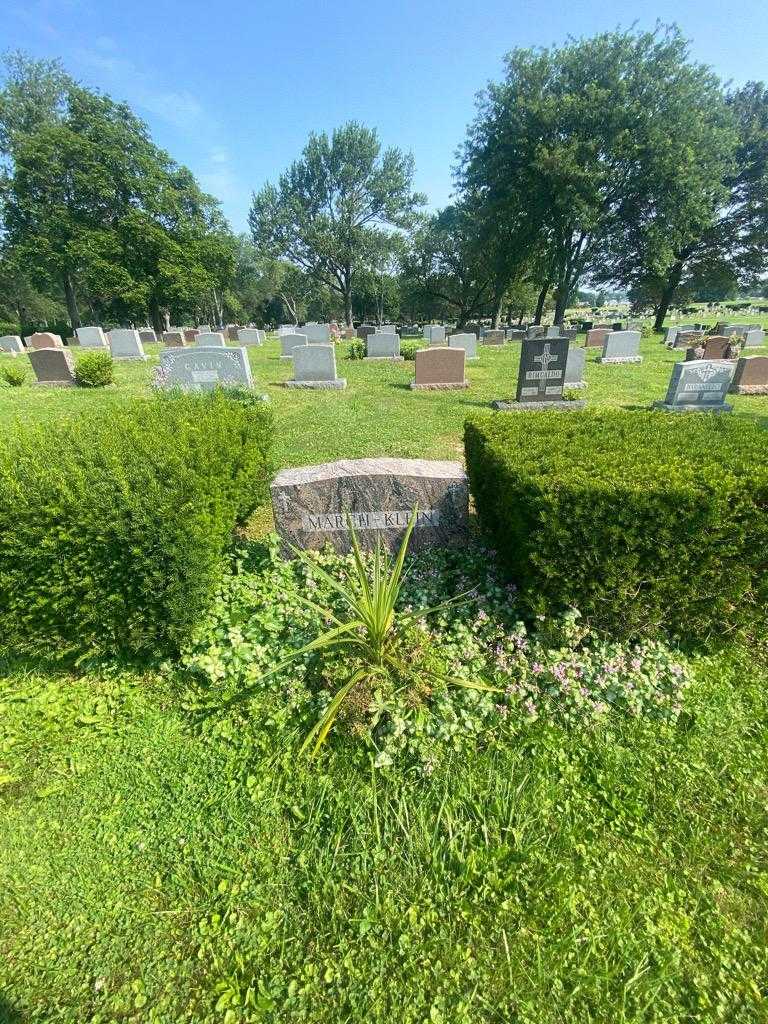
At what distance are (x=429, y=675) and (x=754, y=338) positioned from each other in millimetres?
24676

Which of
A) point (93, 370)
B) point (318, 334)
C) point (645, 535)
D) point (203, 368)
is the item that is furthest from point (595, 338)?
point (645, 535)

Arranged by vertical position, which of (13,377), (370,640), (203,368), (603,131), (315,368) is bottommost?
(370,640)

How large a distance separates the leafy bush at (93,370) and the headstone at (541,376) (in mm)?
10232

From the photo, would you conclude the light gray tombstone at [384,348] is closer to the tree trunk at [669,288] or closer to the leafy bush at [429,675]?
the leafy bush at [429,675]

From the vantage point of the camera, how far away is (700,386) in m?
8.97

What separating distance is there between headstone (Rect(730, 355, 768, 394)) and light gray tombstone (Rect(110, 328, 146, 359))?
19.5 m

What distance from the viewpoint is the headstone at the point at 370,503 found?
3.36 m

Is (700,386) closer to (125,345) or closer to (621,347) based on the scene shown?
(621,347)

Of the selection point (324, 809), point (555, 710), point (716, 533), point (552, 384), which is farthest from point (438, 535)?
point (552, 384)

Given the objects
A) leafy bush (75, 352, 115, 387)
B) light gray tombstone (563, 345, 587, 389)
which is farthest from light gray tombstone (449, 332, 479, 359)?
leafy bush (75, 352, 115, 387)

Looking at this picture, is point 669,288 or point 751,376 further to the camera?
point 669,288

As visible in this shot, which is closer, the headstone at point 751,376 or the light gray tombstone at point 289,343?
the headstone at point 751,376

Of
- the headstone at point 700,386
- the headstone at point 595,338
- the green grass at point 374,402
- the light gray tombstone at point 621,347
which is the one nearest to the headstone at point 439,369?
the green grass at point 374,402

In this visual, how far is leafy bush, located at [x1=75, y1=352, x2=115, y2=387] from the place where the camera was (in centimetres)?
A: 1127
